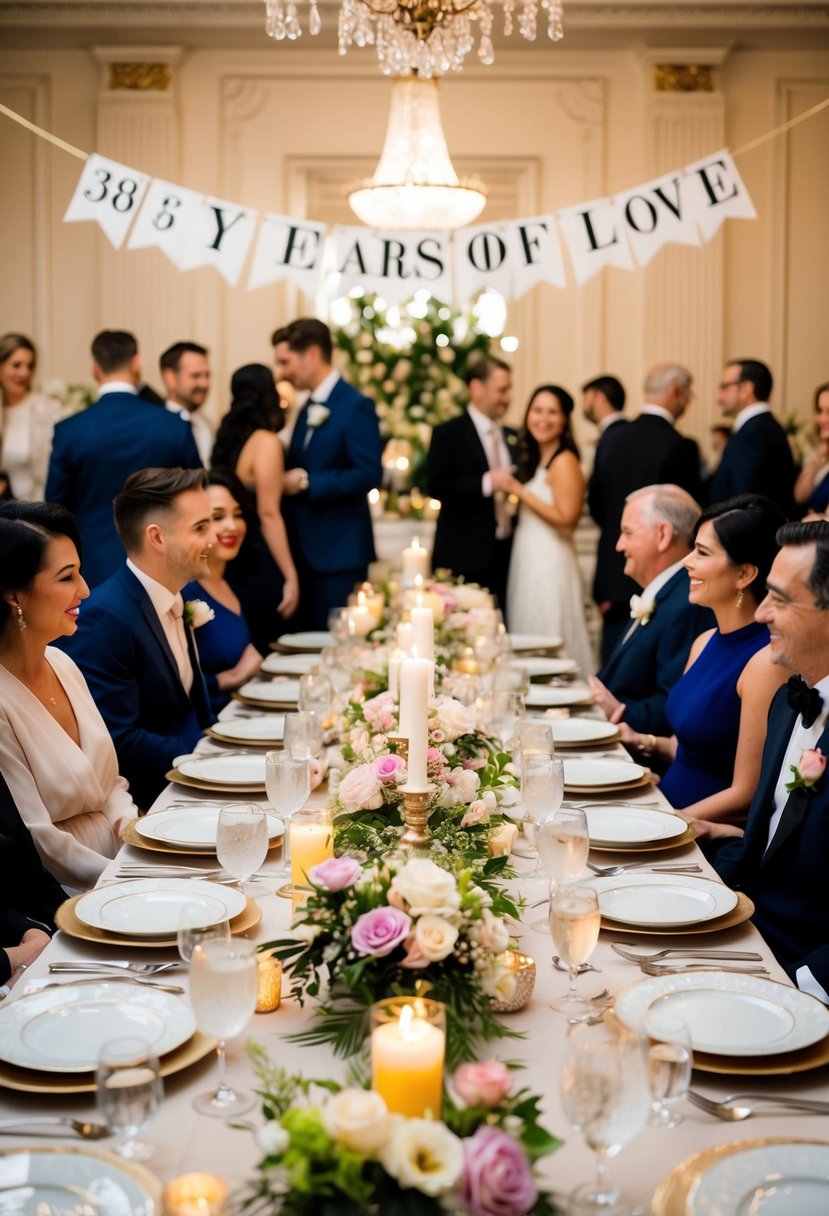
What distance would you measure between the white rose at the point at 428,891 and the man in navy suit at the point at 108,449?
154 inches

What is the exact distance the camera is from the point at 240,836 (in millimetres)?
1746

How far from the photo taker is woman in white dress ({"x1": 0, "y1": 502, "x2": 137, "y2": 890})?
250 cm

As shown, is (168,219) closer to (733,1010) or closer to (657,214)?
(657,214)

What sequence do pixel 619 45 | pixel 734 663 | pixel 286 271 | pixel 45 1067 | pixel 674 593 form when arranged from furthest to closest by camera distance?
pixel 619 45 → pixel 286 271 → pixel 674 593 → pixel 734 663 → pixel 45 1067

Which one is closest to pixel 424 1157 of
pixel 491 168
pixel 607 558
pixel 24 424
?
pixel 607 558

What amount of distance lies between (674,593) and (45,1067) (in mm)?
2645

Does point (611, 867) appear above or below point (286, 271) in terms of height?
below

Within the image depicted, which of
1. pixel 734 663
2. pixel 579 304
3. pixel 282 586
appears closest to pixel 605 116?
pixel 579 304

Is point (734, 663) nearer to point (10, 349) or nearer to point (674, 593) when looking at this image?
point (674, 593)

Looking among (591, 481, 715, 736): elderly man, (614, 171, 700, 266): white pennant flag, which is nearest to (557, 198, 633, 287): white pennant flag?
(614, 171, 700, 266): white pennant flag

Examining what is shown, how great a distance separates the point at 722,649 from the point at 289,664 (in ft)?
5.21

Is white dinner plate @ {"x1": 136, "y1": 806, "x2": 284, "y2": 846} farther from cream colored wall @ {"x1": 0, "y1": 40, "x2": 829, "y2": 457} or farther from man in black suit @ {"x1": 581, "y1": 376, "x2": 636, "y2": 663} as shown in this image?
cream colored wall @ {"x1": 0, "y1": 40, "x2": 829, "y2": 457}

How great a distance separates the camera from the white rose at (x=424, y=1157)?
1009 millimetres

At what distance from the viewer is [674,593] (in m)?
3.73
